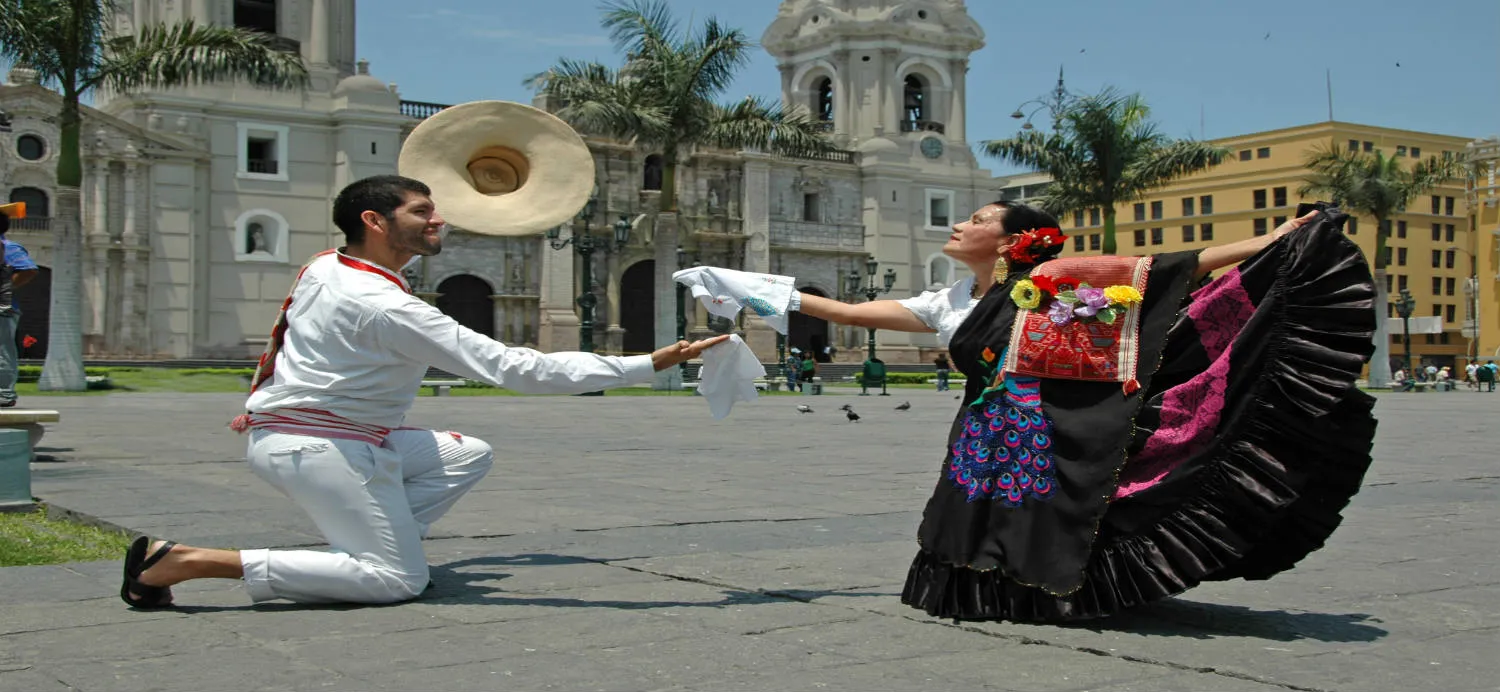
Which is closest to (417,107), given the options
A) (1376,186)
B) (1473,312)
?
(1376,186)

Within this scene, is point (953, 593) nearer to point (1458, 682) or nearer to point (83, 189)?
point (1458, 682)

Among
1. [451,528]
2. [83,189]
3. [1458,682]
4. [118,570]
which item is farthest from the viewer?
[83,189]

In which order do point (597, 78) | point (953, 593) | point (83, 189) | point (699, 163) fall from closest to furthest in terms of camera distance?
point (953, 593)
point (597, 78)
point (83, 189)
point (699, 163)

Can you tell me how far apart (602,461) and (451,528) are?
4190 millimetres

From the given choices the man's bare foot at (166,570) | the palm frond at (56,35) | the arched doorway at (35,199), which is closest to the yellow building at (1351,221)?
the arched doorway at (35,199)

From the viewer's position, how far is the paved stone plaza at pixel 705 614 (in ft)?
10.9

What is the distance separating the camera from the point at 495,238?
37.9 meters

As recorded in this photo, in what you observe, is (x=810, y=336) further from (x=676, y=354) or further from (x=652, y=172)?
(x=676, y=354)

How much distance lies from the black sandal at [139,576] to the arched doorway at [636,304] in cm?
4158

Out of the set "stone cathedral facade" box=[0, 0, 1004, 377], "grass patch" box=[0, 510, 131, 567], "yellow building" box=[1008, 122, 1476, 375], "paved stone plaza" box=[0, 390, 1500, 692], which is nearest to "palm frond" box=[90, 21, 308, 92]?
"stone cathedral facade" box=[0, 0, 1004, 377]

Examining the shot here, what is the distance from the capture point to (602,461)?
10.4m

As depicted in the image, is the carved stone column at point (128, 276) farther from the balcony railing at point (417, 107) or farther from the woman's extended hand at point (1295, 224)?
the woman's extended hand at point (1295, 224)

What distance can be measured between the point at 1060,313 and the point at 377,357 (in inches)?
79.5

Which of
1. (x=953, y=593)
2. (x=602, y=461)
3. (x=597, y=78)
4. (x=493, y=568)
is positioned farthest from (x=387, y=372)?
(x=597, y=78)
